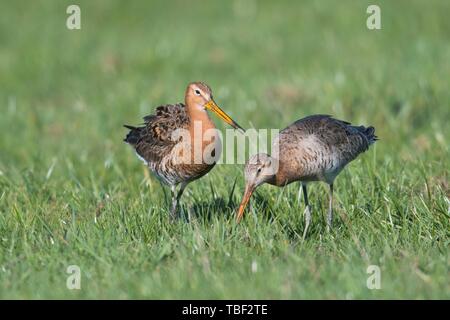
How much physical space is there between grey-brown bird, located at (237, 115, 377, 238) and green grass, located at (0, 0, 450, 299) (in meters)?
0.24

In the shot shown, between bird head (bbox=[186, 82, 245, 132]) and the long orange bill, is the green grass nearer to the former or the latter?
the long orange bill

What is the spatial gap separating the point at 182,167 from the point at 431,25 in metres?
8.11

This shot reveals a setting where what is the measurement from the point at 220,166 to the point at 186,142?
37.0 inches

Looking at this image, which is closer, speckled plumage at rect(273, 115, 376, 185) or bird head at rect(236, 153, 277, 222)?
bird head at rect(236, 153, 277, 222)

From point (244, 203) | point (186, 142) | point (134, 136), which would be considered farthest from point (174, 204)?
point (134, 136)

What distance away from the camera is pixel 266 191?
7.43m

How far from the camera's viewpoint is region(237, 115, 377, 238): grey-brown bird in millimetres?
6680

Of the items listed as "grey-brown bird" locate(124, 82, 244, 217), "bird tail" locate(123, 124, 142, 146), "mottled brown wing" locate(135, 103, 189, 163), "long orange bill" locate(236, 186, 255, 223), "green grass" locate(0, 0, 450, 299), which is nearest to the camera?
"green grass" locate(0, 0, 450, 299)

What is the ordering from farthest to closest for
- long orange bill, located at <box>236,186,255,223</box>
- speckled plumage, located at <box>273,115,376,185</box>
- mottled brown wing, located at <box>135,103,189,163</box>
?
mottled brown wing, located at <box>135,103,189,163</box> < speckled plumage, located at <box>273,115,376,185</box> < long orange bill, located at <box>236,186,255,223</box>

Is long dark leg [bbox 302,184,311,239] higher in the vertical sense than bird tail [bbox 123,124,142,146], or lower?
lower

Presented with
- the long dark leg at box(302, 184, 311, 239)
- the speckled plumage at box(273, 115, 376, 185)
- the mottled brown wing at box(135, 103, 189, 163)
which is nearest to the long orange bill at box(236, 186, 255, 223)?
the speckled plumage at box(273, 115, 376, 185)

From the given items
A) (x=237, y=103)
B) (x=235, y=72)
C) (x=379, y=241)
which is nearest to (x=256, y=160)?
(x=379, y=241)

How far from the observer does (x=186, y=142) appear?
7242 millimetres
